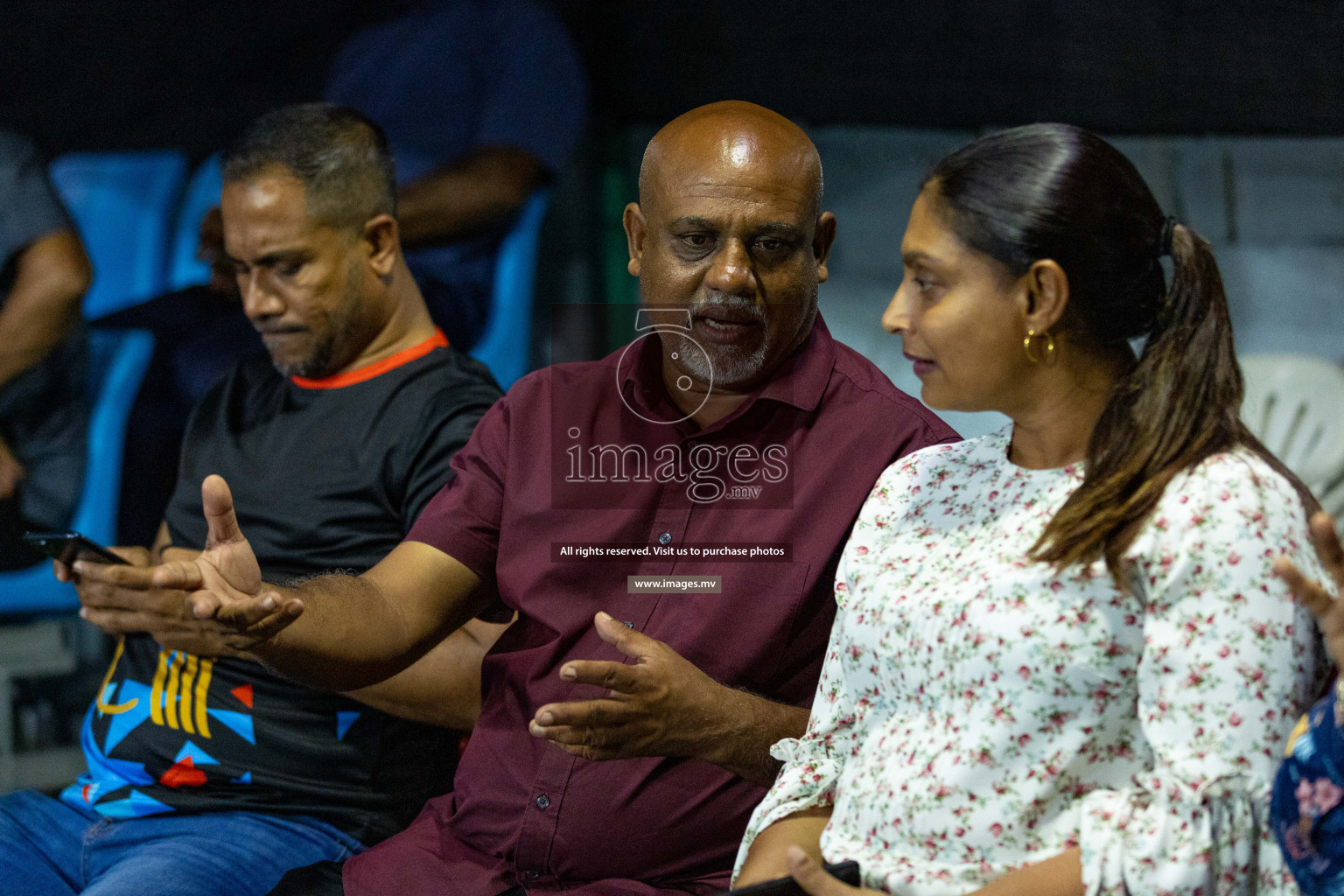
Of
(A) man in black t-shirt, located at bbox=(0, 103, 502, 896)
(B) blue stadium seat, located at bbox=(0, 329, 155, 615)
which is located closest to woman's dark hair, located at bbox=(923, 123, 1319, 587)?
(A) man in black t-shirt, located at bbox=(0, 103, 502, 896)

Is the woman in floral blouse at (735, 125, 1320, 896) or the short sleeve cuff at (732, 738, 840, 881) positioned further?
the short sleeve cuff at (732, 738, 840, 881)

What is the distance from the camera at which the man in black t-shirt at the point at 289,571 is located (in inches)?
73.0

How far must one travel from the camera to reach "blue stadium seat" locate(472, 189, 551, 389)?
262 cm

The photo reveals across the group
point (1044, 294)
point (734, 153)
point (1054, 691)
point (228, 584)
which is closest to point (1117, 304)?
point (1044, 294)

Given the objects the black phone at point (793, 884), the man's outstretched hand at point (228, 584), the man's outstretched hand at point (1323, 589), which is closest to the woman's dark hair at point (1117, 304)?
the man's outstretched hand at point (1323, 589)

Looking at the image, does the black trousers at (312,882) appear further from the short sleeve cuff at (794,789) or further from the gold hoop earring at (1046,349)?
the gold hoop earring at (1046,349)

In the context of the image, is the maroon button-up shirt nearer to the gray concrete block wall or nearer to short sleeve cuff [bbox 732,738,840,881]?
short sleeve cuff [bbox 732,738,840,881]

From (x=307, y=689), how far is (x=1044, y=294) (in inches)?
53.6

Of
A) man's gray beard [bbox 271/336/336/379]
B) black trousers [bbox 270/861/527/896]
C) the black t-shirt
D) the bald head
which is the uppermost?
the bald head

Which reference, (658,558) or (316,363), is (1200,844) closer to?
(658,558)

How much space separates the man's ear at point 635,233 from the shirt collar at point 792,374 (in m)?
0.17

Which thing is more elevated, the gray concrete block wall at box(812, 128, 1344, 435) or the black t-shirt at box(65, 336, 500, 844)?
the gray concrete block wall at box(812, 128, 1344, 435)

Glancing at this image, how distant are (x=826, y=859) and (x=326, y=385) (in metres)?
1.29

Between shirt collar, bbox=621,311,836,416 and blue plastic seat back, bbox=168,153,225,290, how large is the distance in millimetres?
1582
